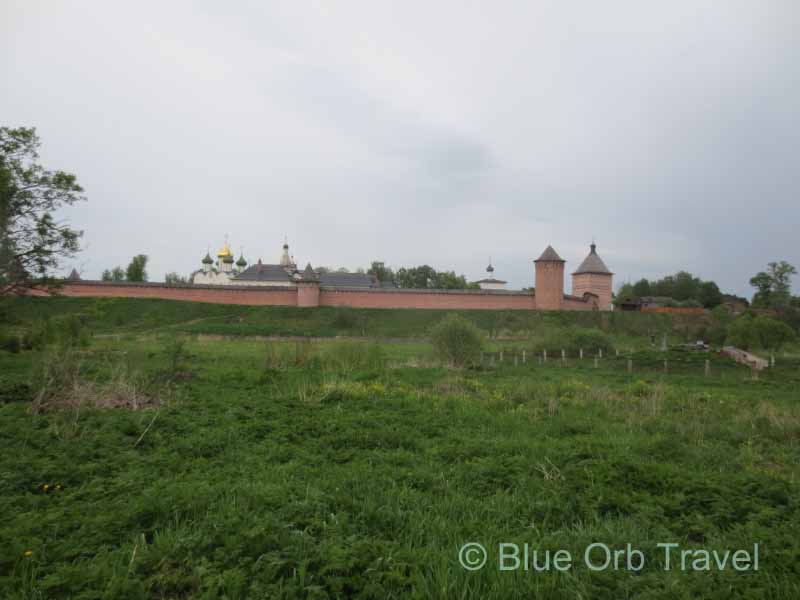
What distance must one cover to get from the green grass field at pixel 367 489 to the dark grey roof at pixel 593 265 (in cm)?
3718

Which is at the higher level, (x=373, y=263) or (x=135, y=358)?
(x=373, y=263)

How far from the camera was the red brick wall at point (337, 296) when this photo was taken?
3800cm

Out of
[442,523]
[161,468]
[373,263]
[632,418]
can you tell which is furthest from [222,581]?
[373,263]

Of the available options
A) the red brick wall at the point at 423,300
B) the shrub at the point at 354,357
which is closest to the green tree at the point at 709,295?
the red brick wall at the point at 423,300

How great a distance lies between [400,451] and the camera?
5527 mm

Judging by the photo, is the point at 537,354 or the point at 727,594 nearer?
the point at 727,594

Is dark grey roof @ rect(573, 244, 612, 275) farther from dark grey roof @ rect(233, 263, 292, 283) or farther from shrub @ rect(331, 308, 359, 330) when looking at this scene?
dark grey roof @ rect(233, 263, 292, 283)

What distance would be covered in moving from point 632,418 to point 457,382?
4140mm

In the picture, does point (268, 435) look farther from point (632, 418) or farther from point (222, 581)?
point (632, 418)

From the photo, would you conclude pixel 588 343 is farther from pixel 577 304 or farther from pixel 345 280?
pixel 345 280

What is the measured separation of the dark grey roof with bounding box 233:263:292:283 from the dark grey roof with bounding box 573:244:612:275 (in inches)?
1228

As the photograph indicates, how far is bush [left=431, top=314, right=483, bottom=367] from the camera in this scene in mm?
16172

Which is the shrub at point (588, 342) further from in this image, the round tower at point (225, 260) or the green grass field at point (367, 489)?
the round tower at point (225, 260)

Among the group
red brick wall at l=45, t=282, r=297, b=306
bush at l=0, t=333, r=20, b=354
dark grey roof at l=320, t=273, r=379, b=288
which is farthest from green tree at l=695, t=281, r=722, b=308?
bush at l=0, t=333, r=20, b=354
